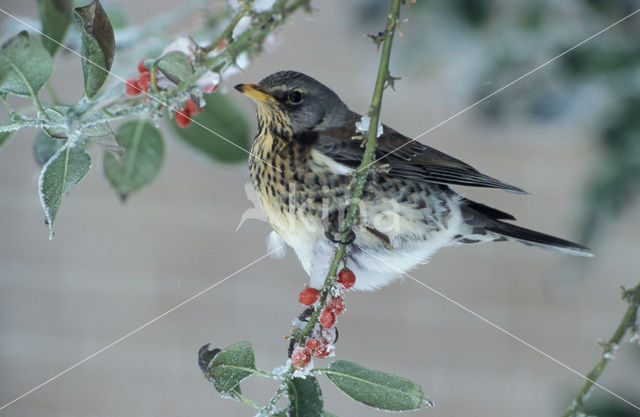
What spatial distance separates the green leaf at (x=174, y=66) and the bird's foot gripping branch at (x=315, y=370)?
0.11m

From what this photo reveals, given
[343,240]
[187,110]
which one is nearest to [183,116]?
[187,110]

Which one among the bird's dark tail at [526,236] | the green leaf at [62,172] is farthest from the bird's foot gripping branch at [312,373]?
the bird's dark tail at [526,236]

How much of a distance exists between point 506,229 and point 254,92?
253 millimetres

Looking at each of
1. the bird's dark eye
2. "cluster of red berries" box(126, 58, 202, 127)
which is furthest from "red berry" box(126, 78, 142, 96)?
the bird's dark eye

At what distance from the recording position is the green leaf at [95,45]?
35 cm

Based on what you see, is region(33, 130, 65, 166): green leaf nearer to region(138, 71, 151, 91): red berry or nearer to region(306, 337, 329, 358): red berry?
region(138, 71, 151, 91): red berry

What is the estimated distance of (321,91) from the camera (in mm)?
423

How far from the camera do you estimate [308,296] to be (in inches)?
13.7

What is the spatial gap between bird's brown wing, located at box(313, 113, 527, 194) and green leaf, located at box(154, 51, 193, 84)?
0.32 feet

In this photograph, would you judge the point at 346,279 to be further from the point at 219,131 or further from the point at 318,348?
the point at 219,131

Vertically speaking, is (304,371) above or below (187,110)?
below

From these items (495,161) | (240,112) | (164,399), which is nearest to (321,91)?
(240,112)

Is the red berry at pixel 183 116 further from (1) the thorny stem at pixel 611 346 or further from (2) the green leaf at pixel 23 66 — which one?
(1) the thorny stem at pixel 611 346

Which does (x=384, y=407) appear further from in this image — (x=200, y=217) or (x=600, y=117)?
(x=600, y=117)
